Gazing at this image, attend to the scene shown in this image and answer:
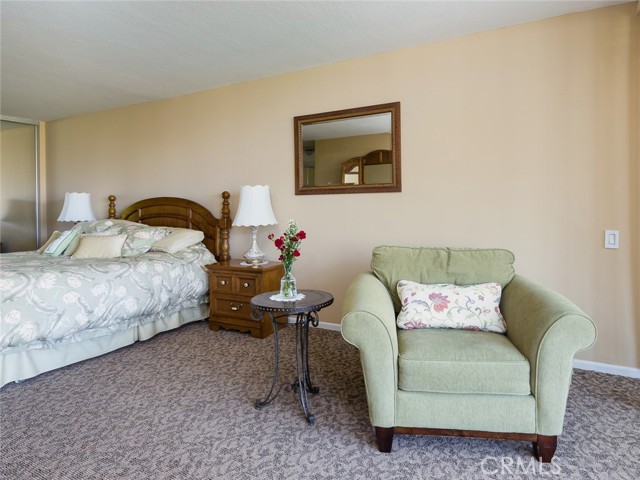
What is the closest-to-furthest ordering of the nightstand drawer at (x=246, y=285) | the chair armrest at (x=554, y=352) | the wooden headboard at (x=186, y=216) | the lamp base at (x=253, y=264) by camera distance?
the chair armrest at (x=554, y=352)
the nightstand drawer at (x=246, y=285)
the lamp base at (x=253, y=264)
the wooden headboard at (x=186, y=216)

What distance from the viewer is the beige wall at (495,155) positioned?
7.84 feet

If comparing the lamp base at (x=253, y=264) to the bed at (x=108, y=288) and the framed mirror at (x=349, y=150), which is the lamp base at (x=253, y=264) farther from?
the framed mirror at (x=349, y=150)

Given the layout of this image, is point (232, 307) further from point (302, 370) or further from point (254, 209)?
point (302, 370)

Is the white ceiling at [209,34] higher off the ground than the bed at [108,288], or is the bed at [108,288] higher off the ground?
the white ceiling at [209,34]

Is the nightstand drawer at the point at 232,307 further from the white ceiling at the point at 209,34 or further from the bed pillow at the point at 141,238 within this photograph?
the white ceiling at the point at 209,34

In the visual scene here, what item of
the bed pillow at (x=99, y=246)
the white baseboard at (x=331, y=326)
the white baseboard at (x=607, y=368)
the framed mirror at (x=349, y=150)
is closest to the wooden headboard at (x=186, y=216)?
the bed pillow at (x=99, y=246)

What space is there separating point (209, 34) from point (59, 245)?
8.04 ft

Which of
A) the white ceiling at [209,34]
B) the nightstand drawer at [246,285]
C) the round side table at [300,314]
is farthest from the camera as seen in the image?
the nightstand drawer at [246,285]

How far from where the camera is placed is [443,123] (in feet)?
9.34

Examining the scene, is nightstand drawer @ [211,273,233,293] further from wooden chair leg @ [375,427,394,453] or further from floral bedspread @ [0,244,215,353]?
wooden chair leg @ [375,427,394,453]

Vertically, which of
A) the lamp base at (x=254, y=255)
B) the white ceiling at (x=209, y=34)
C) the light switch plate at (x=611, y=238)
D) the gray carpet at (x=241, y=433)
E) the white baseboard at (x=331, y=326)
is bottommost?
the gray carpet at (x=241, y=433)

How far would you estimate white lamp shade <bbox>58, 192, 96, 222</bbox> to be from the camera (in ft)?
14.4

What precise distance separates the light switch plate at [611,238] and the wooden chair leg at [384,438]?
193 centimetres

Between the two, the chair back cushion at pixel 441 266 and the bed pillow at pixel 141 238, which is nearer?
the chair back cushion at pixel 441 266
